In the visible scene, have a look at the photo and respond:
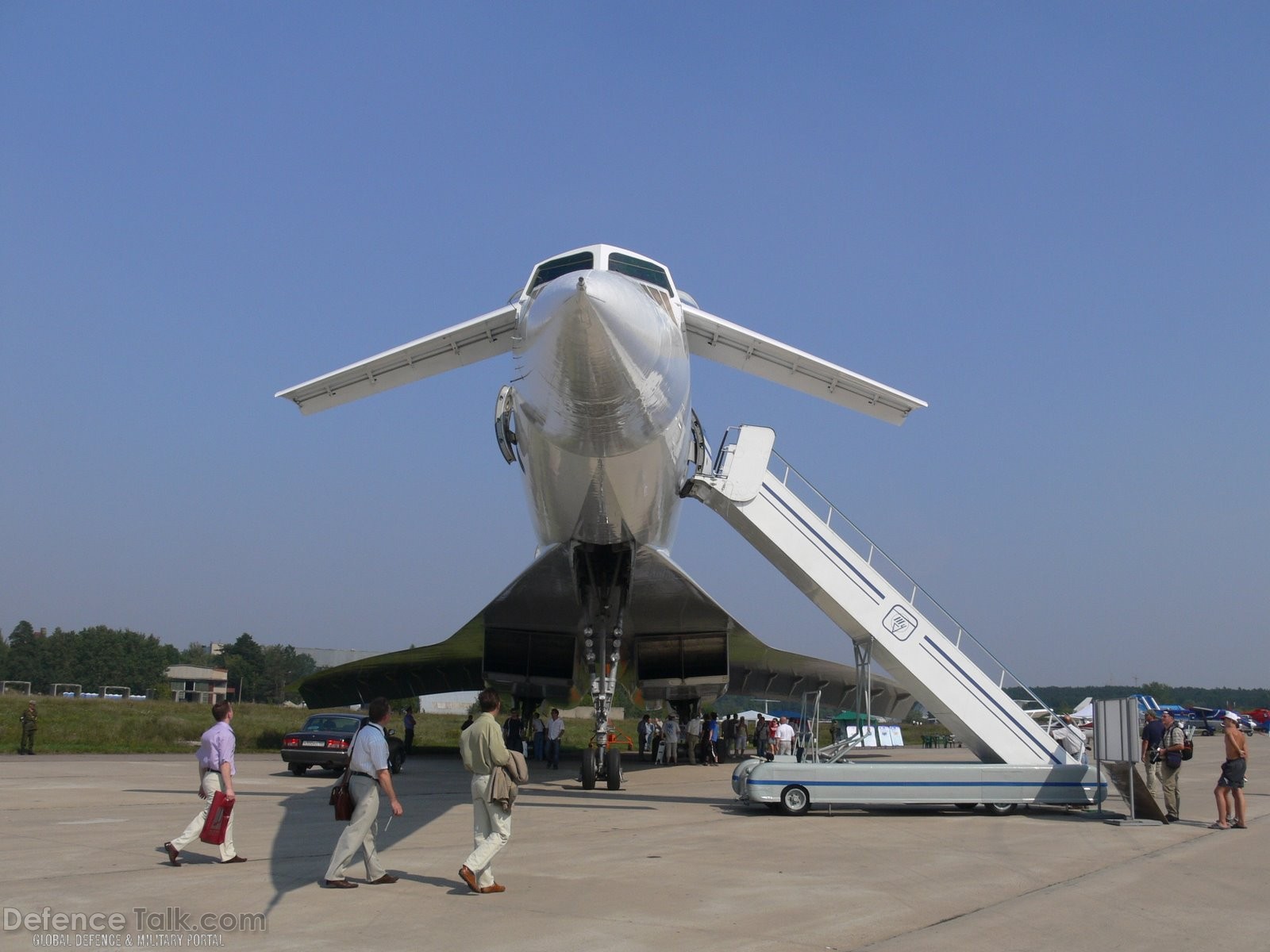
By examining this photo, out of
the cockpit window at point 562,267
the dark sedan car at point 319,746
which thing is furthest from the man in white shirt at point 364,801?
the dark sedan car at point 319,746

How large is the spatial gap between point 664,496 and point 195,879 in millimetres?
6136

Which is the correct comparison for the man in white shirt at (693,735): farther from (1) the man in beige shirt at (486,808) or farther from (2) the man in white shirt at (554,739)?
(1) the man in beige shirt at (486,808)

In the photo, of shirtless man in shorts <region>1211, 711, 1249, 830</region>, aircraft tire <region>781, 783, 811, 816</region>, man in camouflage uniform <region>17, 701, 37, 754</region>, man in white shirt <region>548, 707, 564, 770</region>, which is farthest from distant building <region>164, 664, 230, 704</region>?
shirtless man in shorts <region>1211, 711, 1249, 830</region>

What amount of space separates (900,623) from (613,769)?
3.94m

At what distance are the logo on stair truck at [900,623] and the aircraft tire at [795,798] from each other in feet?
6.34

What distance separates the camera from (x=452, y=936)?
15.2 feet

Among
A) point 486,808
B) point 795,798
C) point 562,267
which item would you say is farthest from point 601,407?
point 795,798

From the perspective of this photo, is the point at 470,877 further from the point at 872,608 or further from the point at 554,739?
the point at 554,739

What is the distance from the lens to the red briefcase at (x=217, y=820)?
6.29m

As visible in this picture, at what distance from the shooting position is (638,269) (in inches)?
395

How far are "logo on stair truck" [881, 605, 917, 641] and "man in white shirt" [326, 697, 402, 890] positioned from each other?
666 cm

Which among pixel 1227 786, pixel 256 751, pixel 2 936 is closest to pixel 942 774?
pixel 1227 786

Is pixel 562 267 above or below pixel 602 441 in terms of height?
above

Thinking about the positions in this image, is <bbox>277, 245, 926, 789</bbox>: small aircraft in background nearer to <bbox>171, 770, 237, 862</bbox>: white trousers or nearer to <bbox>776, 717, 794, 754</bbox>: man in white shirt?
<bbox>776, 717, 794, 754</bbox>: man in white shirt
